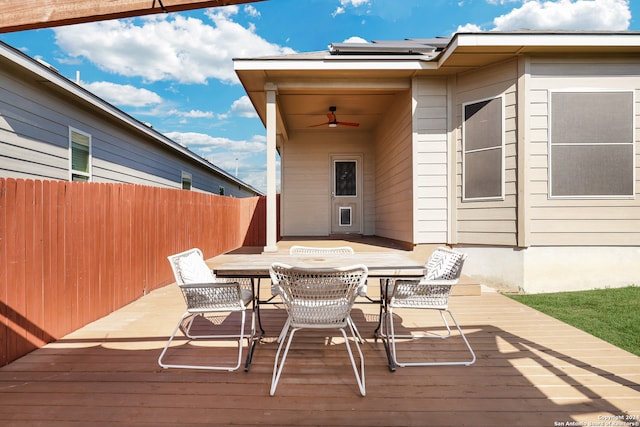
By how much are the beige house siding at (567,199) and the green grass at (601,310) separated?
2.38 feet

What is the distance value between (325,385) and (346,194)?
264 inches

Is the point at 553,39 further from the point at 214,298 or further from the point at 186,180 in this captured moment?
the point at 186,180

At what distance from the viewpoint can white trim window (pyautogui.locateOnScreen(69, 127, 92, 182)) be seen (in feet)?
17.7

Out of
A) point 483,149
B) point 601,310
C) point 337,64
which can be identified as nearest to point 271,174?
point 337,64

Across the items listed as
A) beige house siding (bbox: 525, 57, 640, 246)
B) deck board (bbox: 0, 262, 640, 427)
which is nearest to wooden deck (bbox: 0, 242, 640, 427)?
deck board (bbox: 0, 262, 640, 427)

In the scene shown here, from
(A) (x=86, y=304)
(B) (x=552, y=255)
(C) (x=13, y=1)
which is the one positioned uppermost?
(C) (x=13, y=1)

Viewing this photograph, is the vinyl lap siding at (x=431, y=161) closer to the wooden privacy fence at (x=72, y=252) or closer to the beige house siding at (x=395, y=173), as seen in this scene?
the beige house siding at (x=395, y=173)

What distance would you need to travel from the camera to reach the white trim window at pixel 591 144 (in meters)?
4.56

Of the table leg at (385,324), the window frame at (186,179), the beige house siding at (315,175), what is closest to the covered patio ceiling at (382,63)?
the beige house siding at (315,175)

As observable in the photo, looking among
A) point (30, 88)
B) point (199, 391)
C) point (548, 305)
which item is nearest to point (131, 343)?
point (199, 391)

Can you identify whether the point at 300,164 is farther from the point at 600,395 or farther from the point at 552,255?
the point at 600,395

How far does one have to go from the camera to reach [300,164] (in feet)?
28.1

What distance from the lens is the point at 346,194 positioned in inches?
339

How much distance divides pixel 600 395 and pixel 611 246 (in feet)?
12.0
